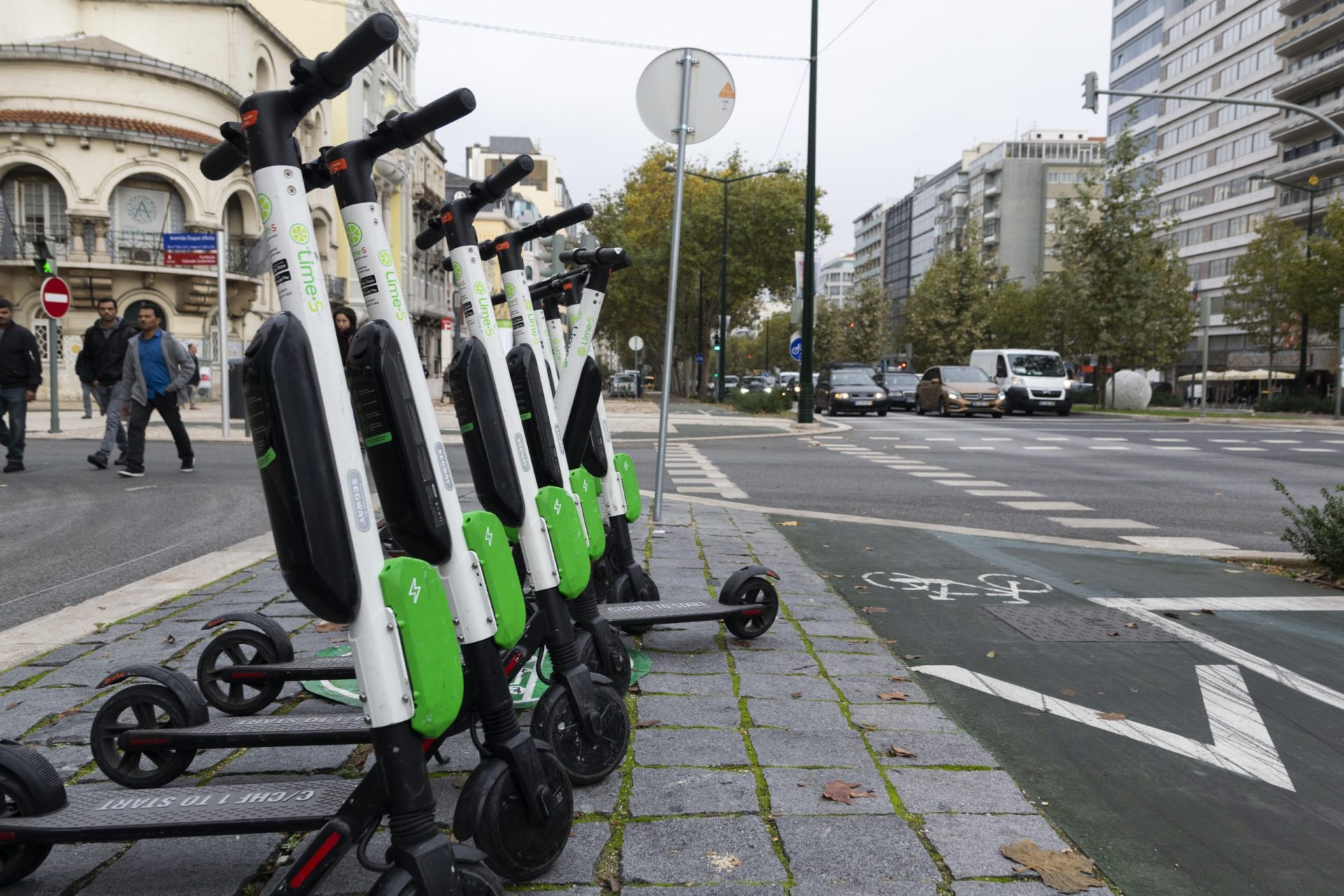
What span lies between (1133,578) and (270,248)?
19.5ft

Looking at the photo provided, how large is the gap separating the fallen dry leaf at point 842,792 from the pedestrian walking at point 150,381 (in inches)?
411

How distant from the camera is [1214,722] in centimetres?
371

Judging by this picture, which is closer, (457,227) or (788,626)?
(457,227)

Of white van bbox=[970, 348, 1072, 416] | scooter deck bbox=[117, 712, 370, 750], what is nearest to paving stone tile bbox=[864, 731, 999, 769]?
scooter deck bbox=[117, 712, 370, 750]

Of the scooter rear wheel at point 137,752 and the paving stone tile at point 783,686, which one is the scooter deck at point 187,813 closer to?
the scooter rear wheel at point 137,752

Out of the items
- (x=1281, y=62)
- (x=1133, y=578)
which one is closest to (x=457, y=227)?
(x=1133, y=578)

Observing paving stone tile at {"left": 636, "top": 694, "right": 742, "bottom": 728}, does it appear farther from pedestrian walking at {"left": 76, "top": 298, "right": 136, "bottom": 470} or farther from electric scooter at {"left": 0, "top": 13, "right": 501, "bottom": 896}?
pedestrian walking at {"left": 76, "top": 298, "right": 136, "bottom": 470}

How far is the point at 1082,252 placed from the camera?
42.6 metres

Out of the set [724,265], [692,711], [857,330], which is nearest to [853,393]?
[724,265]

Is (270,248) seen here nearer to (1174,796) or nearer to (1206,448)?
(1174,796)

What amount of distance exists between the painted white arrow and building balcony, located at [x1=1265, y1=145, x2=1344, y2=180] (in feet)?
199

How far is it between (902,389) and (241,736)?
40.9m

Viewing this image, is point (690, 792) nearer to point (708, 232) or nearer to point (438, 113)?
point (438, 113)

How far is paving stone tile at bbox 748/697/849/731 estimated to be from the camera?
3447mm
